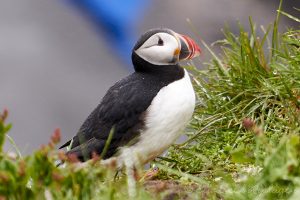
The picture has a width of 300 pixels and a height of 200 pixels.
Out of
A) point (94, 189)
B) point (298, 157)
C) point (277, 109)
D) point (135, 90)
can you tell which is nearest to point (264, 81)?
point (277, 109)

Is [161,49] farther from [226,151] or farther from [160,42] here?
[226,151]

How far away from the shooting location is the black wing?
4070 millimetres

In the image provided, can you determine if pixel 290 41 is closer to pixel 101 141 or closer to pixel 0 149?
pixel 101 141

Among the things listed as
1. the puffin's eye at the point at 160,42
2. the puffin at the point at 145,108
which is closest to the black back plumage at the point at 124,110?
the puffin at the point at 145,108

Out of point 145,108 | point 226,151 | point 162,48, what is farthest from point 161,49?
point 226,151

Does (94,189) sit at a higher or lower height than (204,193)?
higher

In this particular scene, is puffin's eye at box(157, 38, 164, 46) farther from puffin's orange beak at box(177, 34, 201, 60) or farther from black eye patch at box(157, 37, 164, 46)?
puffin's orange beak at box(177, 34, 201, 60)

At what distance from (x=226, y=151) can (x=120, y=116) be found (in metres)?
1.04

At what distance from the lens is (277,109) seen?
16.6 ft

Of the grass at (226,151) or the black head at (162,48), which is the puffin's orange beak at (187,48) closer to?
the black head at (162,48)

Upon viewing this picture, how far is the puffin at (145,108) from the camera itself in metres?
4.03

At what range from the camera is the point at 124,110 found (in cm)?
408

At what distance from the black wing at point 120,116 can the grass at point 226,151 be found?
229 mm

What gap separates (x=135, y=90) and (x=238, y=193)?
138 centimetres
